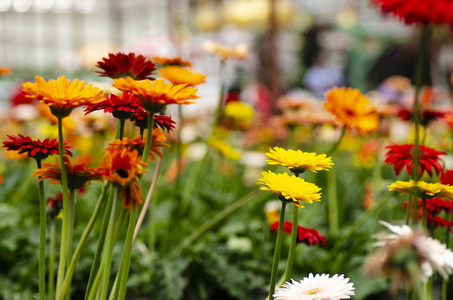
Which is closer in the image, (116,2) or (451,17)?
(451,17)

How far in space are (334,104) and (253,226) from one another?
2.19 ft

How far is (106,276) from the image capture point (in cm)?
50

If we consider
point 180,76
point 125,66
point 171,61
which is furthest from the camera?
point 171,61

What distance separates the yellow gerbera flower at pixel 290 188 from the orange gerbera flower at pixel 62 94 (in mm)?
191

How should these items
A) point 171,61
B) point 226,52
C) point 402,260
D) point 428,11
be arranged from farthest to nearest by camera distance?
point 226,52 < point 171,61 < point 428,11 < point 402,260

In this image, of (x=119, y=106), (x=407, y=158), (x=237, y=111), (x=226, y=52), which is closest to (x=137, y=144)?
(x=119, y=106)

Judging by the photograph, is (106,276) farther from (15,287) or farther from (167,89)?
(15,287)

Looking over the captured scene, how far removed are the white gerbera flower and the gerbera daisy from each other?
0.58 ft

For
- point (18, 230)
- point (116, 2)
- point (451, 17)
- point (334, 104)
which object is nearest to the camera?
point (451, 17)

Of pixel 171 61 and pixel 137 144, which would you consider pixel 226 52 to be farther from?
pixel 137 144

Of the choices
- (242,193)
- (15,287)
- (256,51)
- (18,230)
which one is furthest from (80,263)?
(256,51)

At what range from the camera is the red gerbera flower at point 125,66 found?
578 mm

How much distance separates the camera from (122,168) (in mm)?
481

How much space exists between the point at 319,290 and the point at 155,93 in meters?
0.24
